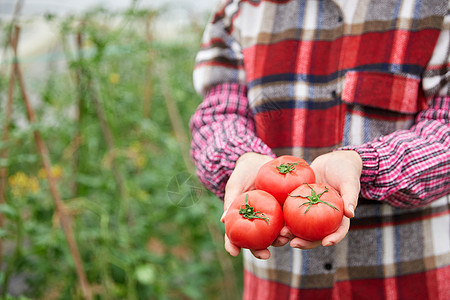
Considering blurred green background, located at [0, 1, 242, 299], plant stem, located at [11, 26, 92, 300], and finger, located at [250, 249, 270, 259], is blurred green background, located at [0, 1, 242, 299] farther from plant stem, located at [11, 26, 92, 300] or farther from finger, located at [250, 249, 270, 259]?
finger, located at [250, 249, 270, 259]

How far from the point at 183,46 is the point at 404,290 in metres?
1.97

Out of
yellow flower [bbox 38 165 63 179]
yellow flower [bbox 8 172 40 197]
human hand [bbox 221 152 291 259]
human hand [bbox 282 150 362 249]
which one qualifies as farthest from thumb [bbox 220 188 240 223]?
yellow flower [bbox 38 165 63 179]

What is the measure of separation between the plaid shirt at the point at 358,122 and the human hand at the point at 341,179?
41 mm

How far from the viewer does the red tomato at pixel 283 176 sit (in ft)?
2.38

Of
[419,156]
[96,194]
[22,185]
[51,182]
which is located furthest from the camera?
[96,194]

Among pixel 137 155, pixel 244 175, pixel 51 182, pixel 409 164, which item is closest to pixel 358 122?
pixel 409 164

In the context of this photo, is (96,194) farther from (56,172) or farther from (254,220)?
(254,220)

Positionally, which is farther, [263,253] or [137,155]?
[137,155]

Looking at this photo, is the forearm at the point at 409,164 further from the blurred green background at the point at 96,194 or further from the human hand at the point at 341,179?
the blurred green background at the point at 96,194

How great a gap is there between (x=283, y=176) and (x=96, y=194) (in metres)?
1.13

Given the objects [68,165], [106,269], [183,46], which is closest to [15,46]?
[68,165]

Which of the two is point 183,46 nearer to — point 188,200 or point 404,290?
point 188,200

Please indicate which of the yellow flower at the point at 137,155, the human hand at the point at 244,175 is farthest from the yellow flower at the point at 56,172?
the human hand at the point at 244,175

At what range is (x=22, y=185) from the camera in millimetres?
1548
